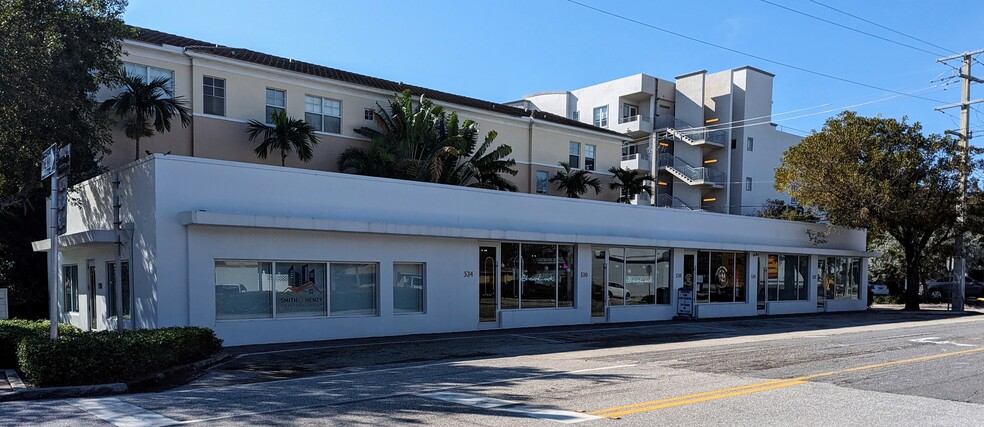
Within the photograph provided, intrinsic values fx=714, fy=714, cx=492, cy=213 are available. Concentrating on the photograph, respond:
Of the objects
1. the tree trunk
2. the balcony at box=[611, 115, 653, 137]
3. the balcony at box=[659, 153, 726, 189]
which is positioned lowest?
the tree trunk

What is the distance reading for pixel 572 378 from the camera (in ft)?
36.1

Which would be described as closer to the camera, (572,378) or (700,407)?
(700,407)

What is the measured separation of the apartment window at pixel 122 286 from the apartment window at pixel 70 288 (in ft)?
10.4

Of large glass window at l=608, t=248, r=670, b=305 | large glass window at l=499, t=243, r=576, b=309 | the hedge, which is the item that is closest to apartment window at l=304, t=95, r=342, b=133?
large glass window at l=499, t=243, r=576, b=309

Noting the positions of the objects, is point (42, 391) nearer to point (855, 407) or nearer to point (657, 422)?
point (657, 422)

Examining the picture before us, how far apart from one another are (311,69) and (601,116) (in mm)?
28391

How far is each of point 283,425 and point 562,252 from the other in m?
15.0

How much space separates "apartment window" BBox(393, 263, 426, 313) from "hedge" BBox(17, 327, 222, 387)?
23.9 feet

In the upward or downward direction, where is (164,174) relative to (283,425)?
upward

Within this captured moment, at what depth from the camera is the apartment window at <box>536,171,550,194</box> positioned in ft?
120

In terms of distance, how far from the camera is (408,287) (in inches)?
733

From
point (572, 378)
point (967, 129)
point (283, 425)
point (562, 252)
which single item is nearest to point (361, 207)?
point (562, 252)

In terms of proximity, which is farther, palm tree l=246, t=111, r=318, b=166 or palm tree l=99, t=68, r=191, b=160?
palm tree l=246, t=111, r=318, b=166

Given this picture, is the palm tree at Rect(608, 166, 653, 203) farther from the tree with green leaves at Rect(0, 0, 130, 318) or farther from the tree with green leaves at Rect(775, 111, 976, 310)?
the tree with green leaves at Rect(0, 0, 130, 318)
